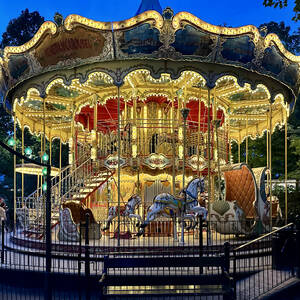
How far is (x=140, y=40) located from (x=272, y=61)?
4.26 m

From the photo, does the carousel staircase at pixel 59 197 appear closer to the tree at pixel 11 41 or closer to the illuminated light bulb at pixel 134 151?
the illuminated light bulb at pixel 134 151

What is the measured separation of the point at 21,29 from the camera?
40.0m

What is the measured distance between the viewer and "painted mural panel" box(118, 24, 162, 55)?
12.9 meters

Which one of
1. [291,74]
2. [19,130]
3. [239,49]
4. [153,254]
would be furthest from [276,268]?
[19,130]

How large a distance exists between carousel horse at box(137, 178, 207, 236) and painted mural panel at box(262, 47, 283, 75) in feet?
13.6

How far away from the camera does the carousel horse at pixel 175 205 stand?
13.2 meters

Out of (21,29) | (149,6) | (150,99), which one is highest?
(21,29)

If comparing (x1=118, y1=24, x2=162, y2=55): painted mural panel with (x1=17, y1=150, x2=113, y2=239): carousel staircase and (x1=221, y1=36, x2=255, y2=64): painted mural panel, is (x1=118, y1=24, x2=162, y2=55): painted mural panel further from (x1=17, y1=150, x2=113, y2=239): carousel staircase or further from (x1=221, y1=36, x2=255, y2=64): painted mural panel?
(x1=17, y1=150, x2=113, y2=239): carousel staircase

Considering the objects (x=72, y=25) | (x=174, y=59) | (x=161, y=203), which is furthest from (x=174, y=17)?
(x=161, y=203)

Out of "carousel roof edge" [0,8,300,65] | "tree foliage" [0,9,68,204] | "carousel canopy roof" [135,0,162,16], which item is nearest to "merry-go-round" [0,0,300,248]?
"carousel roof edge" [0,8,300,65]

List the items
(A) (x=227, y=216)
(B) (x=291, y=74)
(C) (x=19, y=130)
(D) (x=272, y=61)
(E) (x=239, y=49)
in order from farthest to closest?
(C) (x=19, y=130), (B) (x=291, y=74), (A) (x=227, y=216), (D) (x=272, y=61), (E) (x=239, y=49)

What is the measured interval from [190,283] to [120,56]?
7.67 metres

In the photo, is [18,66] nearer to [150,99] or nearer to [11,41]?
[150,99]

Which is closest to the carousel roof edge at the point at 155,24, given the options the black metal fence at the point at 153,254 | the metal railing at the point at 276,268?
the black metal fence at the point at 153,254
